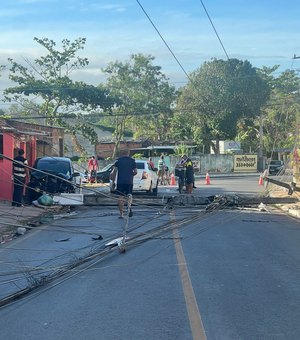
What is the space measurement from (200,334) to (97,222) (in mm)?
10016

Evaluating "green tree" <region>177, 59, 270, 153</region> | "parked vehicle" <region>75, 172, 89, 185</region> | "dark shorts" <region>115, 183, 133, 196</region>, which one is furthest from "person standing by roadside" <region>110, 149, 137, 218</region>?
"green tree" <region>177, 59, 270, 153</region>

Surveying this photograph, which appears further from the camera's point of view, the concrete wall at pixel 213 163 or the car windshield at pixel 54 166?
the concrete wall at pixel 213 163

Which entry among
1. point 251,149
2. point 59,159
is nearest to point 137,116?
point 251,149

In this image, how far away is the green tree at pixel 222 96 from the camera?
6241 cm

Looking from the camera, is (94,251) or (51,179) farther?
(51,179)

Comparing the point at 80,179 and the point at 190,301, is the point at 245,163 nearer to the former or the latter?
the point at 80,179

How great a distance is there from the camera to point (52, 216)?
684 inches

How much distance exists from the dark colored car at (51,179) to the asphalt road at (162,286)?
218 inches

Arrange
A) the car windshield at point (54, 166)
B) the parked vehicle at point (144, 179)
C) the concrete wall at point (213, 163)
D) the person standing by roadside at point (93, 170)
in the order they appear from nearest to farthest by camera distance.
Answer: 1. the car windshield at point (54, 166)
2. the parked vehicle at point (144, 179)
3. the person standing by roadside at point (93, 170)
4. the concrete wall at point (213, 163)

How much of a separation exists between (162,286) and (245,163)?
2174 inches

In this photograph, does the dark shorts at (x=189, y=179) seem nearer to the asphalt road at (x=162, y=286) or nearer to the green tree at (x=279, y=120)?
the asphalt road at (x=162, y=286)

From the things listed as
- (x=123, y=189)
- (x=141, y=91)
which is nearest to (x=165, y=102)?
(x=141, y=91)

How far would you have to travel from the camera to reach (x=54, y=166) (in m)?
22.3

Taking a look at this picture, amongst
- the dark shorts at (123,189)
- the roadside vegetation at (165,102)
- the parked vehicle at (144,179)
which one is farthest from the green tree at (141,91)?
the dark shorts at (123,189)
